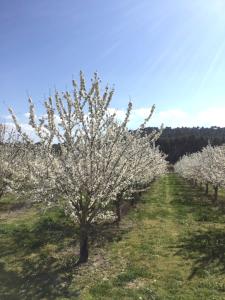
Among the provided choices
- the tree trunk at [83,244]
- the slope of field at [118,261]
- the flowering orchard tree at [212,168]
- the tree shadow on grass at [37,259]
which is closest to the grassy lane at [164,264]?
the slope of field at [118,261]

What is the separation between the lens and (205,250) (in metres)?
18.1

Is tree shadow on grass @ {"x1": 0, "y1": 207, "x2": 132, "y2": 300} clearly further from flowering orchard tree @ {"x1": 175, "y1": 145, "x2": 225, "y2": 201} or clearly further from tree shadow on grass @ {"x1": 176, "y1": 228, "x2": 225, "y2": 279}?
flowering orchard tree @ {"x1": 175, "y1": 145, "x2": 225, "y2": 201}

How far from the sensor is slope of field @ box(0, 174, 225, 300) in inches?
500

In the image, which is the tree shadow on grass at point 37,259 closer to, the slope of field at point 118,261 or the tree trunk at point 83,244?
the slope of field at point 118,261

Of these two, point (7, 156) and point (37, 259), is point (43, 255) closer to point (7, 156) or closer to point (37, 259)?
point (37, 259)

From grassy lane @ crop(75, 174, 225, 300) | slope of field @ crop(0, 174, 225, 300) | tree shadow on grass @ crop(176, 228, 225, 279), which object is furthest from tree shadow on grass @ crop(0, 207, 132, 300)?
tree shadow on grass @ crop(176, 228, 225, 279)

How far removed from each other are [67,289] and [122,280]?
2123 mm

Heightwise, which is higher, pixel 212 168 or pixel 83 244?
pixel 212 168

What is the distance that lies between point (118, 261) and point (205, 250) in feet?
15.8

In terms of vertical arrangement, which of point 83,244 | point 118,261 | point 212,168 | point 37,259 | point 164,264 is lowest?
point 164,264

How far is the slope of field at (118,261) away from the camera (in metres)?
12.7

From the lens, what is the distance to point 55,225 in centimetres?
2347

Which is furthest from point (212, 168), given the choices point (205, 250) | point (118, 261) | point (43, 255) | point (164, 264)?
point (43, 255)

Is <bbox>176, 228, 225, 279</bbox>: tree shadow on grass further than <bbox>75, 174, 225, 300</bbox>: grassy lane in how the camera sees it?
Yes
